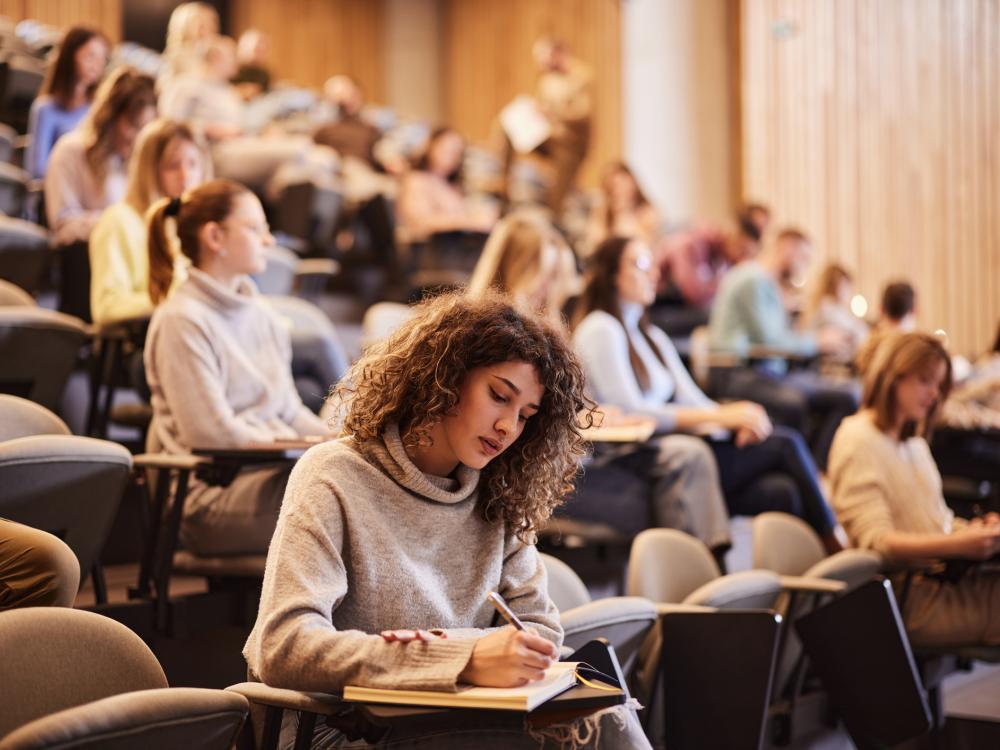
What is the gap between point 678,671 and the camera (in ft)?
7.33

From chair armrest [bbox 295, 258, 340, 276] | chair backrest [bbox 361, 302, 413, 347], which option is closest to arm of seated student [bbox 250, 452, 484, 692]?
chair backrest [bbox 361, 302, 413, 347]

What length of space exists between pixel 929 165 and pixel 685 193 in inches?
70.9

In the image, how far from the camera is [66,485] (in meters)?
2.02

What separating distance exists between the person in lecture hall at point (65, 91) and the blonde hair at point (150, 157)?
1.22 meters

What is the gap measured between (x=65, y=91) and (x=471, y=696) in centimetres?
342

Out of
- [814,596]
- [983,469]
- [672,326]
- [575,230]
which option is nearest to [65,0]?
[575,230]

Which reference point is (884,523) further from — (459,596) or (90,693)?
(90,693)

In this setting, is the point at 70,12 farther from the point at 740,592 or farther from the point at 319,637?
the point at 319,637

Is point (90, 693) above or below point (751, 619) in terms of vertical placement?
above

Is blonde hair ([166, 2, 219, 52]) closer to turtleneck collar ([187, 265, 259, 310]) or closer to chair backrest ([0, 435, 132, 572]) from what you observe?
turtleneck collar ([187, 265, 259, 310])

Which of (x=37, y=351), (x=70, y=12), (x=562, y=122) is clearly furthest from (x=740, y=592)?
(x=70, y=12)

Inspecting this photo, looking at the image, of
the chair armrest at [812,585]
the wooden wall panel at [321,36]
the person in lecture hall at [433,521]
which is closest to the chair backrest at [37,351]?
the person in lecture hall at [433,521]

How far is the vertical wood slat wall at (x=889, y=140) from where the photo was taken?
802cm

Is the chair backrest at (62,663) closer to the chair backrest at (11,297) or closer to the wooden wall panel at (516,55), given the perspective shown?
the chair backrest at (11,297)
